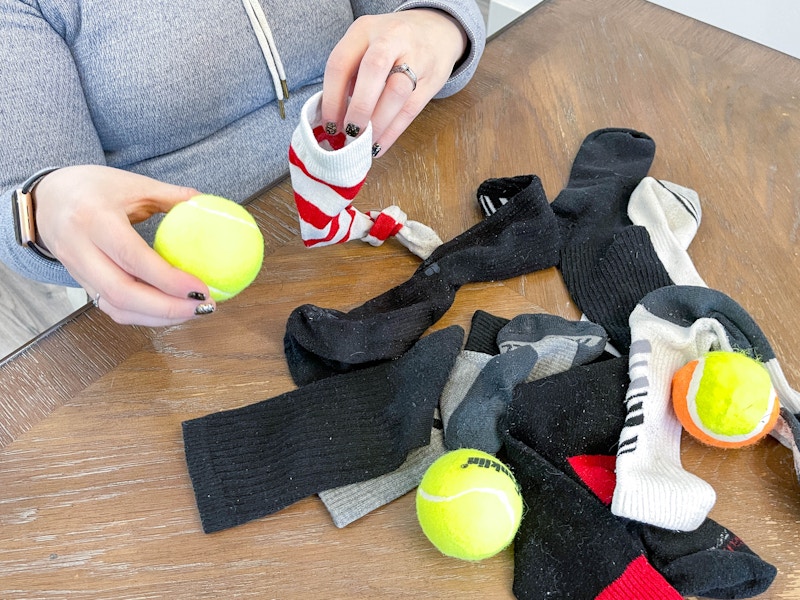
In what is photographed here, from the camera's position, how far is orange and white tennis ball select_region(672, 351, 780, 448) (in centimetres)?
47

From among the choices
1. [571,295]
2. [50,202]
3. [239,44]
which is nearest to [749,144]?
[571,295]

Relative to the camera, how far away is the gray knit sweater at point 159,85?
22.7 inches

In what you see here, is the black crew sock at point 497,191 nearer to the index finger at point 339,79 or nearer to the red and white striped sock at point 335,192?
the red and white striped sock at point 335,192

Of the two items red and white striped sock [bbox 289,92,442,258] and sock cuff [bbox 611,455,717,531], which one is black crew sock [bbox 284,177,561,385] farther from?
sock cuff [bbox 611,455,717,531]

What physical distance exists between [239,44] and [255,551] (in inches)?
21.7

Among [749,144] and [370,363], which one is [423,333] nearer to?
[370,363]

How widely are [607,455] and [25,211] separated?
0.52 metres

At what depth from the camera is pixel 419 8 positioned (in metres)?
0.73

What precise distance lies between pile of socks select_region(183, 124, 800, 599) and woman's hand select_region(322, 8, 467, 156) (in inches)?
1.3

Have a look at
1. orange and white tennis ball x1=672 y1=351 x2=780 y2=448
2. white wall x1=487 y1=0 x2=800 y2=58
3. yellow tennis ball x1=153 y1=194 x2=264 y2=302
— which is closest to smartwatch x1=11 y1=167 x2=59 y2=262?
yellow tennis ball x1=153 y1=194 x2=264 y2=302

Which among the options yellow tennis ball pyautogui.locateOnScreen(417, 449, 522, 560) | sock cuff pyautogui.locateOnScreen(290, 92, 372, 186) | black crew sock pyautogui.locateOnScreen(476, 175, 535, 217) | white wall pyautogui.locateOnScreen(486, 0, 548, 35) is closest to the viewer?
yellow tennis ball pyautogui.locateOnScreen(417, 449, 522, 560)

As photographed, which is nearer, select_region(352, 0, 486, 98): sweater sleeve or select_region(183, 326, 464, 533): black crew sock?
select_region(183, 326, 464, 533): black crew sock

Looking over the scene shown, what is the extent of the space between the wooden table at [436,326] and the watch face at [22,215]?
9cm

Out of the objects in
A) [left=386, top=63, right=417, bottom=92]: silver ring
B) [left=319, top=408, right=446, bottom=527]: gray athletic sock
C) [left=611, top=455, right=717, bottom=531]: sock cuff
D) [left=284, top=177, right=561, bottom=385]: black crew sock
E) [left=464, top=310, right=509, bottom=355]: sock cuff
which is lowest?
[left=319, top=408, right=446, bottom=527]: gray athletic sock
